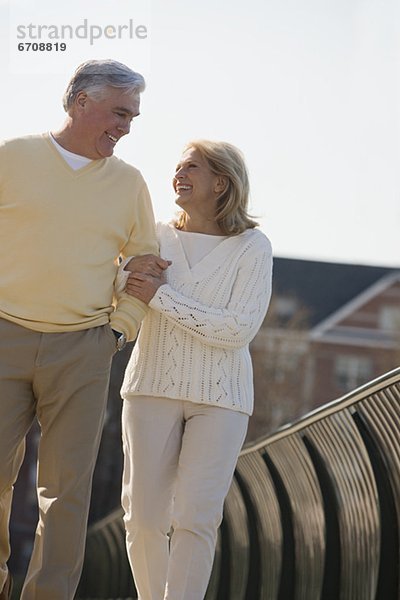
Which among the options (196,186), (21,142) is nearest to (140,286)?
(196,186)

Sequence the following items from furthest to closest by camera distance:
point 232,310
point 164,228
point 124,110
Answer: point 164,228, point 232,310, point 124,110

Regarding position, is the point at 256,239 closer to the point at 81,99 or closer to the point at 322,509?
the point at 81,99

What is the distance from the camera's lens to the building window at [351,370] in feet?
203

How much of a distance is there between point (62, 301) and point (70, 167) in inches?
22.6

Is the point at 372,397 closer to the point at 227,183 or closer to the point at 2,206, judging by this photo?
the point at 227,183

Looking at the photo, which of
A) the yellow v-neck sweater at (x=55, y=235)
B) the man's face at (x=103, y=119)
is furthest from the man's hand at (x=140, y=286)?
the man's face at (x=103, y=119)

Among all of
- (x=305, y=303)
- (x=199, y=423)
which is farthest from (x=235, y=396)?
(x=305, y=303)

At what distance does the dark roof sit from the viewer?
6444cm

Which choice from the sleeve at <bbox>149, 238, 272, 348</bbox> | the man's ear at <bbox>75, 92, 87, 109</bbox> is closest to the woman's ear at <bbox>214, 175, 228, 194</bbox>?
the sleeve at <bbox>149, 238, 272, 348</bbox>

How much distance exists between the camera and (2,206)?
5.81 meters

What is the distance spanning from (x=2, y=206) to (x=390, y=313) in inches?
2334

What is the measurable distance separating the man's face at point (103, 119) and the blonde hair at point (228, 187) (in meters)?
0.63

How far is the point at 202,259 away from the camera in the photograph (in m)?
6.41

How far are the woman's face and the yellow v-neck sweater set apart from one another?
48 centimetres
